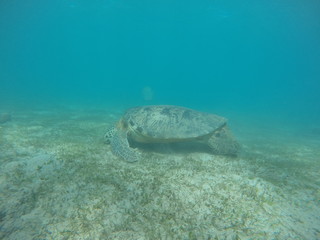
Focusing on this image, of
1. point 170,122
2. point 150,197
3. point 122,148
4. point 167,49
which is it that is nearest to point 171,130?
point 170,122

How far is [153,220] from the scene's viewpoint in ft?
10.6

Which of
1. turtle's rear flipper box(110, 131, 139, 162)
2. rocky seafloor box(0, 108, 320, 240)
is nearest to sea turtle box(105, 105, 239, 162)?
turtle's rear flipper box(110, 131, 139, 162)

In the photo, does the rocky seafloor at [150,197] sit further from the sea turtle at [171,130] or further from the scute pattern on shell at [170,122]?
the scute pattern on shell at [170,122]

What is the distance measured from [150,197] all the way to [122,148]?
8.91 ft

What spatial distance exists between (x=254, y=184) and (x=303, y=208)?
105cm

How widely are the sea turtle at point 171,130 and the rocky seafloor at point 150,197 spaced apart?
22.1 inches

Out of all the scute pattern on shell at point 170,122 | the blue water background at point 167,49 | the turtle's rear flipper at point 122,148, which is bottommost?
the turtle's rear flipper at point 122,148

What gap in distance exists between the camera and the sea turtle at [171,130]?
6297 millimetres

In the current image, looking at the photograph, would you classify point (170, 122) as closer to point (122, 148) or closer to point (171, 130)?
point (171, 130)

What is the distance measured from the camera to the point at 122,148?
6195 millimetres

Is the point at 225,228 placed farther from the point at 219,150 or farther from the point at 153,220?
the point at 219,150

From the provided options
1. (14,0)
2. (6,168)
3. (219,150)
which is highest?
(14,0)

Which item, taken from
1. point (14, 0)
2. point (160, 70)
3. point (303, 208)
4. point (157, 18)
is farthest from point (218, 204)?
point (160, 70)

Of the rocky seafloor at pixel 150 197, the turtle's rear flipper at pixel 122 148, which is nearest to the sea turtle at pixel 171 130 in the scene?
the turtle's rear flipper at pixel 122 148
